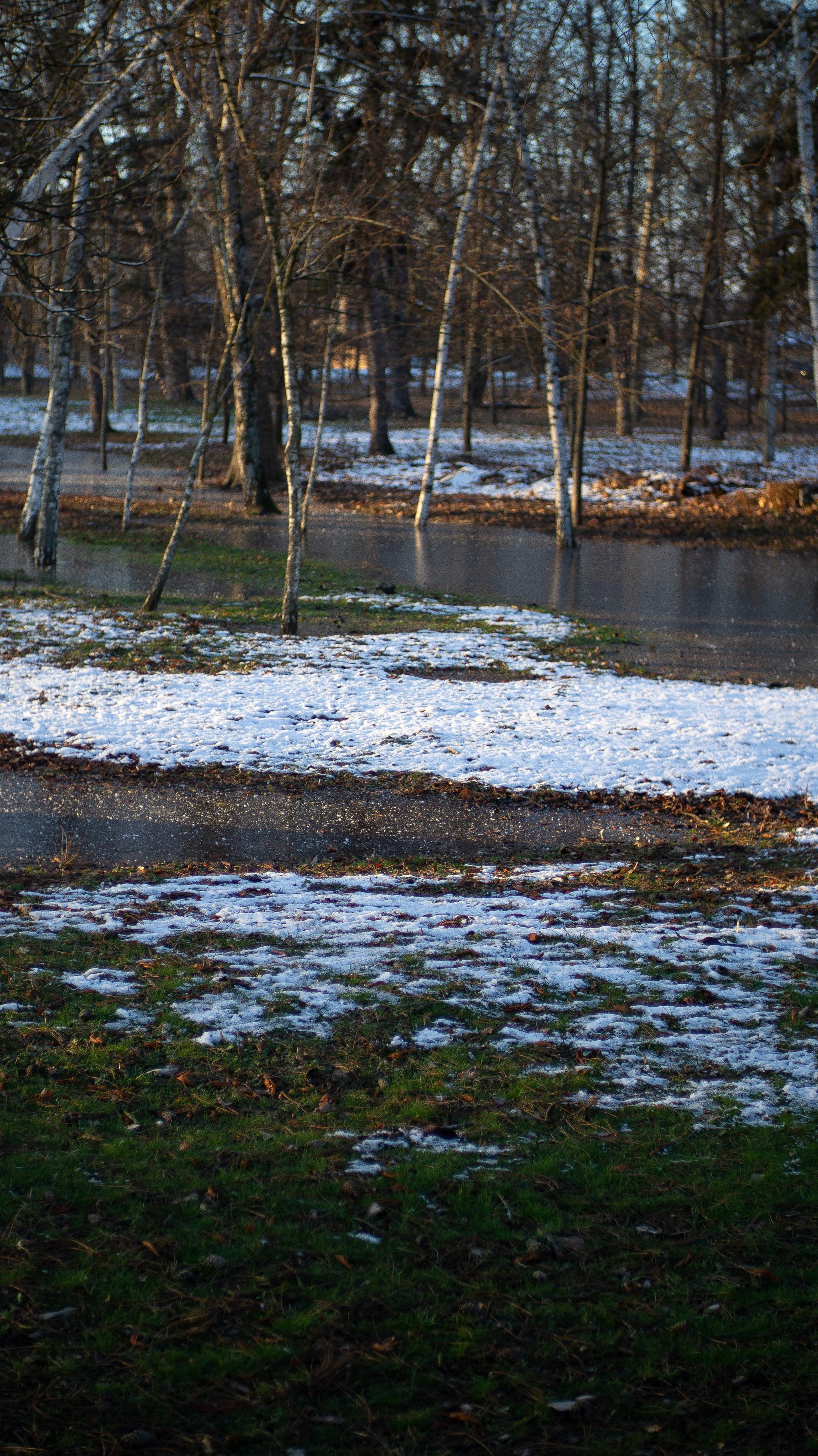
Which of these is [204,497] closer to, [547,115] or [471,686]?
[547,115]

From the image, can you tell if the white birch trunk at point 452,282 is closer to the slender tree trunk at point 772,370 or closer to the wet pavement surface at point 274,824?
the slender tree trunk at point 772,370

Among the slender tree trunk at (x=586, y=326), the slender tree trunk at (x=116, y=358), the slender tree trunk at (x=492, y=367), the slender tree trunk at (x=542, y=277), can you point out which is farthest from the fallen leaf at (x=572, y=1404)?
the slender tree trunk at (x=492, y=367)

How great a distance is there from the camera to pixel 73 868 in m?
6.71

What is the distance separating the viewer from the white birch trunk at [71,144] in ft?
27.1

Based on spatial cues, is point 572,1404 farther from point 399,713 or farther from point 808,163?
point 808,163

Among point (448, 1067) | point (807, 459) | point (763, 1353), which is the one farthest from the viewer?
point (807, 459)

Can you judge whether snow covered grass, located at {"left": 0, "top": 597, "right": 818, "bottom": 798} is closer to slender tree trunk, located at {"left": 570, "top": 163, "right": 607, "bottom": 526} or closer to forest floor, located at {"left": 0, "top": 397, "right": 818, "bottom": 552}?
slender tree trunk, located at {"left": 570, "top": 163, "right": 607, "bottom": 526}

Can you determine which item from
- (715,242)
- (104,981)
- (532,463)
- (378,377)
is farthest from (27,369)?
(104,981)

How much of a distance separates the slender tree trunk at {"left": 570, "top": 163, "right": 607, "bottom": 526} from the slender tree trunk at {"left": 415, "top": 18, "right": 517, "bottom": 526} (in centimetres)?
258

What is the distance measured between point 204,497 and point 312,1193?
28556mm

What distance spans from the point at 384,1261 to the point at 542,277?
21.5m

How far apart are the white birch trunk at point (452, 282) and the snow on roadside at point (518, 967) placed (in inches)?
583

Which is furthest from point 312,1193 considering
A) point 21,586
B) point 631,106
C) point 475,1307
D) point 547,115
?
point 631,106

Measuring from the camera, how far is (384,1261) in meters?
3.16
